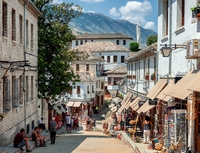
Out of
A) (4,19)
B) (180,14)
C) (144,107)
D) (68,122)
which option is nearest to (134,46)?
(68,122)

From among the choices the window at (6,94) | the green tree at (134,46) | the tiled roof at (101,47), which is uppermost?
the green tree at (134,46)

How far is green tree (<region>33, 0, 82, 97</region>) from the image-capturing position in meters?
28.1

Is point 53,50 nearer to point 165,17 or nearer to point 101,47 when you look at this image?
point 165,17

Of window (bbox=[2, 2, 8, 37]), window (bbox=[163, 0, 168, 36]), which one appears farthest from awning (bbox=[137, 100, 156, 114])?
window (bbox=[2, 2, 8, 37])

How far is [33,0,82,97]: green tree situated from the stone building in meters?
4.09

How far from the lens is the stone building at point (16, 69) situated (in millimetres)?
15741

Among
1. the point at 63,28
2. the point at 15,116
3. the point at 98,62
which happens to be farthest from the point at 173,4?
the point at 98,62

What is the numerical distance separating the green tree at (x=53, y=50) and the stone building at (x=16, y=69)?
4086 mm

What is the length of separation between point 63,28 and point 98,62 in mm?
34213

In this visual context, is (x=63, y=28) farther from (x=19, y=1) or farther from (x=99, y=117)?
(x=99, y=117)

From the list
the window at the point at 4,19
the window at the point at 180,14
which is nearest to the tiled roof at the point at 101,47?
the window at the point at 4,19

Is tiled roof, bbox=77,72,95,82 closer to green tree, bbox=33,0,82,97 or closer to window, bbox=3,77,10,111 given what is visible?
green tree, bbox=33,0,82,97

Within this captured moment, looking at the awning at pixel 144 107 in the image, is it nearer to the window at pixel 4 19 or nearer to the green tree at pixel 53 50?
the window at pixel 4 19

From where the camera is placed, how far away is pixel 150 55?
76.4 ft
